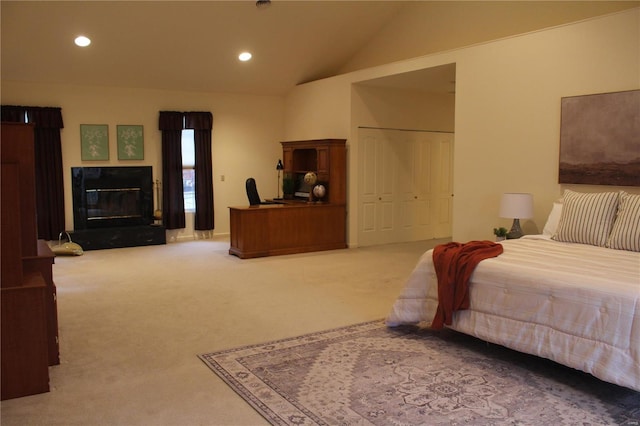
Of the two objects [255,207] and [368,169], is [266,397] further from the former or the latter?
[368,169]

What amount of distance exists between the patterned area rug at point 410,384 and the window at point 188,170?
5.62 metres

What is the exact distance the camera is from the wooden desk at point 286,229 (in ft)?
24.9

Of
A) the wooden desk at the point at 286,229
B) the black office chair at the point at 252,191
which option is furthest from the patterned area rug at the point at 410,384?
the black office chair at the point at 252,191

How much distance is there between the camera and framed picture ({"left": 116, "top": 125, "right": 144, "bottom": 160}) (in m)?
8.66

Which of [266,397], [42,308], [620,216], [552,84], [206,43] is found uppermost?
[206,43]

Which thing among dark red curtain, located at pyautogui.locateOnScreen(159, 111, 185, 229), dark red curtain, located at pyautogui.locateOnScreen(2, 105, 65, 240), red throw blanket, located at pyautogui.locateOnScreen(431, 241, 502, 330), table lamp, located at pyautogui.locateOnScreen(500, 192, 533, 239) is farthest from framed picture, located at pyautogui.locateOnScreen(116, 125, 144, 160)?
red throw blanket, located at pyautogui.locateOnScreen(431, 241, 502, 330)

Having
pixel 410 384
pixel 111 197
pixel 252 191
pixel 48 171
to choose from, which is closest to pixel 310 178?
pixel 252 191

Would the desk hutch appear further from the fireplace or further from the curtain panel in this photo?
the fireplace

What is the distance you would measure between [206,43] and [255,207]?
2.43 m

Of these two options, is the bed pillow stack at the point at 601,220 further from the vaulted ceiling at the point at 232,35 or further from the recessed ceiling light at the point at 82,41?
the recessed ceiling light at the point at 82,41

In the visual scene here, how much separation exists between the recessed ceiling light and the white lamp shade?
5626 millimetres

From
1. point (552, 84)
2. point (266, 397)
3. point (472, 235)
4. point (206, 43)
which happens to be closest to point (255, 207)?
point (206, 43)

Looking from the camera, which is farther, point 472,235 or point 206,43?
point 206,43

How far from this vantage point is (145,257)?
7688 mm
